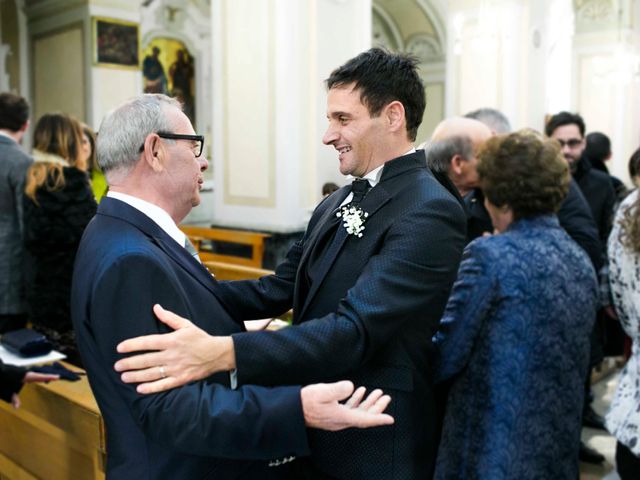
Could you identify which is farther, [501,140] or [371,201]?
[501,140]

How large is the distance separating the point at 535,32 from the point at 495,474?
779 cm

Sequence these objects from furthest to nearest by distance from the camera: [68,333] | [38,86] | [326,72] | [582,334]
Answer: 1. [38,86]
2. [326,72]
3. [68,333]
4. [582,334]

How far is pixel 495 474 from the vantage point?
223cm

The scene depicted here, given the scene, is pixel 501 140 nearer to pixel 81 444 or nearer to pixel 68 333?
pixel 81 444

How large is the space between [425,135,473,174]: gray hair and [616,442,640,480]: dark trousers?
137 cm

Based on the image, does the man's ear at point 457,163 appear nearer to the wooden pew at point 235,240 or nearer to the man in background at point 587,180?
the man in background at point 587,180

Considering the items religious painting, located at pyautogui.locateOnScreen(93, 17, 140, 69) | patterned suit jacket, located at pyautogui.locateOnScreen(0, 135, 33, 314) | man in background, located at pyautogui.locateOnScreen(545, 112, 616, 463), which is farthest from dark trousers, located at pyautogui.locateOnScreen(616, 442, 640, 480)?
religious painting, located at pyautogui.locateOnScreen(93, 17, 140, 69)

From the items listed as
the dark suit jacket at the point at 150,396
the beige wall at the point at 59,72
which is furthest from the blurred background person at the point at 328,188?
the dark suit jacket at the point at 150,396

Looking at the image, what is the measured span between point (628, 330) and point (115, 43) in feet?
30.4

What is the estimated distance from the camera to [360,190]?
1781 millimetres

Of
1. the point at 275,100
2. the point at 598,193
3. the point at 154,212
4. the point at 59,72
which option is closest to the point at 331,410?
the point at 154,212

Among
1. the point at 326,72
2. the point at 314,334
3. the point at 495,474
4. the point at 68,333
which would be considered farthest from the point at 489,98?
the point at 314,334

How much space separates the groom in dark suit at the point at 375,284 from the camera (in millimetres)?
1544

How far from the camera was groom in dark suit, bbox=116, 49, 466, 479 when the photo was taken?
1544 mm
